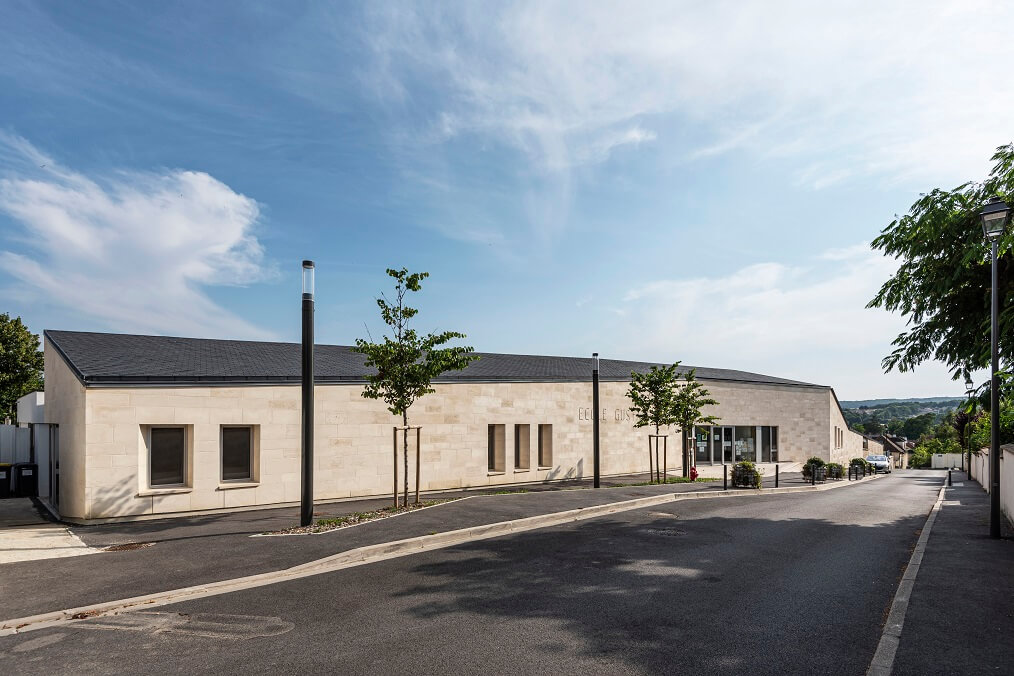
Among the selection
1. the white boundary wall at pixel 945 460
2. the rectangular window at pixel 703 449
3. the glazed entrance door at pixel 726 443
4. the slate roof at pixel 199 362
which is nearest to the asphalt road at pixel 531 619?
the slate roof at pixel 199 362

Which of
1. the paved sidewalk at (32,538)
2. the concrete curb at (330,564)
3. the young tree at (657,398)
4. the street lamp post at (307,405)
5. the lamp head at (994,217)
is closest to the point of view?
the concrete curb at (330,564)

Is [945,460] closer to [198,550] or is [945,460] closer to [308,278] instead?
[308,278]

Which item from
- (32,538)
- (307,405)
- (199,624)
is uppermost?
(307,405)

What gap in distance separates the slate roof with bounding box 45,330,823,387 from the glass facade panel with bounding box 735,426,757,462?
21.6 metres

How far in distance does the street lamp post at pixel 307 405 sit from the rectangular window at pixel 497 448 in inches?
442

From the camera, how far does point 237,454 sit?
1697 centimetres

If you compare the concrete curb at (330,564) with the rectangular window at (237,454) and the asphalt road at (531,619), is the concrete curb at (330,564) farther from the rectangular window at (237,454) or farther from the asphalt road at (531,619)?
the rectangular window at (237,454)

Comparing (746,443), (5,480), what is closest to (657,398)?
(746,443)

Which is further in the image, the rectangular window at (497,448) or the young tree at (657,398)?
the young tree at (657,398)

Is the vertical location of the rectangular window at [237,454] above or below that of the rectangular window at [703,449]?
above

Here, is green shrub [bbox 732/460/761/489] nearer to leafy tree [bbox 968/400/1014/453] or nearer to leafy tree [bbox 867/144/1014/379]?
leafy tree [bbox 968/400/1014/453]

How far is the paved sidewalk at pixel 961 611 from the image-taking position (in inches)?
238

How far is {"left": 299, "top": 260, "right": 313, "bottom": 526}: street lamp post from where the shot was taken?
13219 millimetres

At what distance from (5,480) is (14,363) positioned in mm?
23762
